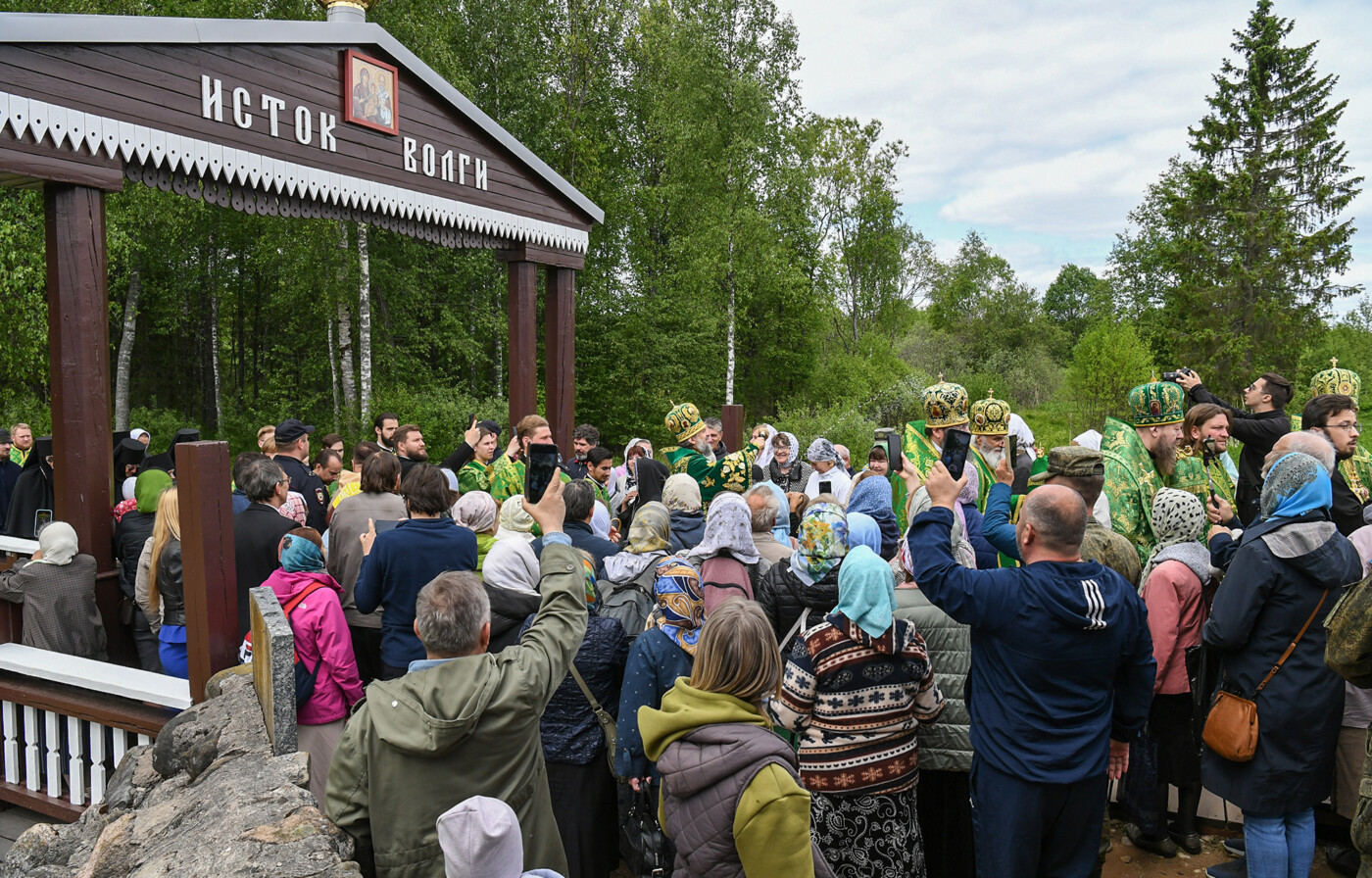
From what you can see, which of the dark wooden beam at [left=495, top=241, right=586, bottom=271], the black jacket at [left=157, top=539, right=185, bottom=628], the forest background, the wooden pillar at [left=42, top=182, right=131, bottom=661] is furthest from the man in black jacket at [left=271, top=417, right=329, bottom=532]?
the forest background

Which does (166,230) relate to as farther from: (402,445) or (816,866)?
(816,866)

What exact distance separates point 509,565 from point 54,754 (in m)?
3.12

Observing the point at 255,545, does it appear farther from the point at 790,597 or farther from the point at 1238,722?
the point at 1238,722

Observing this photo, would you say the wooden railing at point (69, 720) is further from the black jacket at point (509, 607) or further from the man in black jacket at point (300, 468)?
the man in black jacket at point (300, 468)

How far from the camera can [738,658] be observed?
2.34 meters

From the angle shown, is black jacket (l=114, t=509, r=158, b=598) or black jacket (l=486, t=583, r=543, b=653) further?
black jacket (l=114, t=509, r=158, b=598)

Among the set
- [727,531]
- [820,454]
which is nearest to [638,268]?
[820,454]

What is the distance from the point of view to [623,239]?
75.2 ft

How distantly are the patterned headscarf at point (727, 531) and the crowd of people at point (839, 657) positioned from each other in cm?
2

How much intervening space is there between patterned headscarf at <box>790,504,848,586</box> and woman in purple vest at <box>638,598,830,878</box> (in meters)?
1.11

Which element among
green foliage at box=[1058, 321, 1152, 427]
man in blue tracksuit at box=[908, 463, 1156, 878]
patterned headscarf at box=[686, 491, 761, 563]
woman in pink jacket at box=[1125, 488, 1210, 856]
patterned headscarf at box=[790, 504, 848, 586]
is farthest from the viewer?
green foliage at box=[1058, 321, 1152, 427]

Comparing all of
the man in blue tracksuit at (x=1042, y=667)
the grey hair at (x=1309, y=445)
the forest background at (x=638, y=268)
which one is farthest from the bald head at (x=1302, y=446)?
the forest background at (x=638, y=268)

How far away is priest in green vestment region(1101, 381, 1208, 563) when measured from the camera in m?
4.68

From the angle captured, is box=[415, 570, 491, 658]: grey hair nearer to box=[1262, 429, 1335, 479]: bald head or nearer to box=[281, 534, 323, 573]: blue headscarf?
box=[281, 534, 323, 573]: blue headscarf
